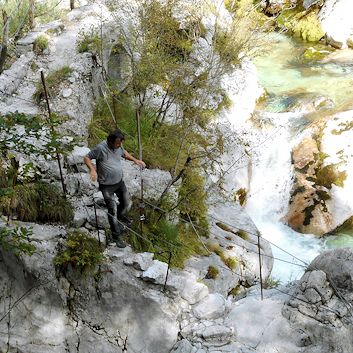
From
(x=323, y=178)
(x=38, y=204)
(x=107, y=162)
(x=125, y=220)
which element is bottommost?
(x=323, y=178)

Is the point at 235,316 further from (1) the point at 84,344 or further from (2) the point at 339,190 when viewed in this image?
(2) the point at 339,190

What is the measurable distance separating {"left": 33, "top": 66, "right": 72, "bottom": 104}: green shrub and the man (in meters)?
3.63

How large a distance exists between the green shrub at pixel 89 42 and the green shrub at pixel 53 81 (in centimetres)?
103

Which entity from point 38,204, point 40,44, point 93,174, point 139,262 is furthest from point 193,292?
point 40,44

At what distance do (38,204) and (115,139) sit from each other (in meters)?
1.48

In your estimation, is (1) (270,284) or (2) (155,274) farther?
(1) (270,284)

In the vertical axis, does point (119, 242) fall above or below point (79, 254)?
below

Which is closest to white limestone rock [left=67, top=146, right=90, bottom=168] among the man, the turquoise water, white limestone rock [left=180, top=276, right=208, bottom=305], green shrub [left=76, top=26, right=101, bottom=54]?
the man

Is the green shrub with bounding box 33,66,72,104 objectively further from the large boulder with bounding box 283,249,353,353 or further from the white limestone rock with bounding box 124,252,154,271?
the large boulder with bounding box 283,249,353,353

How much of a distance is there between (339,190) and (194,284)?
705cm

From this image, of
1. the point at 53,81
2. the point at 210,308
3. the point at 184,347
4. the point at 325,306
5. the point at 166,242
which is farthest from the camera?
the point at 53,81

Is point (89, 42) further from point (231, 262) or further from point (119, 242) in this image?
point (119, 242)

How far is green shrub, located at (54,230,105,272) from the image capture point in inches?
231

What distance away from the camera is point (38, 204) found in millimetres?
6480
